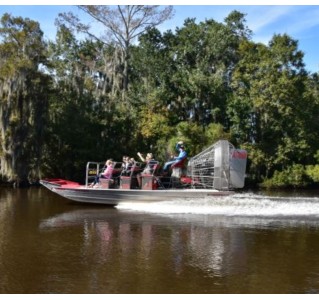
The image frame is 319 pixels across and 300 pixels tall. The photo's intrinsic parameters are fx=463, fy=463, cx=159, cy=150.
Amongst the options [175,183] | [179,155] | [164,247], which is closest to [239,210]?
[175,183]

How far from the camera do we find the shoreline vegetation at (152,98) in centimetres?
2938

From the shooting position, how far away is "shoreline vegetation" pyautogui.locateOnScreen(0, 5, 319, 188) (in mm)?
29375

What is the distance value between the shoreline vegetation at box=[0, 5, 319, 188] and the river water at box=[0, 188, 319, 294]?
12.1 metres

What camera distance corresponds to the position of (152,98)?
3603 centimetres

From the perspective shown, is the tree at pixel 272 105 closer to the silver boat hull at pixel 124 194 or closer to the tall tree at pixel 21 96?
the tall tree at pixel 21 96

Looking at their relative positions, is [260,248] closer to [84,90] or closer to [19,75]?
[19,75]

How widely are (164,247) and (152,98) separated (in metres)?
25.0

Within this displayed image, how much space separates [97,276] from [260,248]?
4.69 meters

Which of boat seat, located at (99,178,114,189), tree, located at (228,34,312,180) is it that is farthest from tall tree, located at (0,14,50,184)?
tree, located at (228,34,312,180)

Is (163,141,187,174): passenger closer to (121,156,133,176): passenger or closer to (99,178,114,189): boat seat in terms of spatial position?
(121,156,133,176): passenger

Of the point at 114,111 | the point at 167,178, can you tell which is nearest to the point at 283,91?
the point at 114,111

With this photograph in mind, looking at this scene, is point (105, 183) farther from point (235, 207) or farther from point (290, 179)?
point (290, 179)

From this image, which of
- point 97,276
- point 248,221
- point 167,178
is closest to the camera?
point 97,276

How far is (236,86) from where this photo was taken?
119ft
